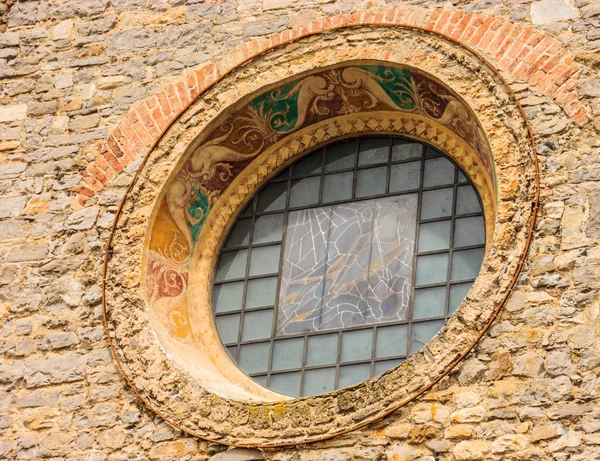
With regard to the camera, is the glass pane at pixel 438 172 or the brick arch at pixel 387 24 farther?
the glass pane at pixel 438 172

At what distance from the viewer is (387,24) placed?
1059 centimetres

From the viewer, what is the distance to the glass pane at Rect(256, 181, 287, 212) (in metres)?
11.0

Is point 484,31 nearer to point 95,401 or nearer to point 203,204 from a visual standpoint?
point 203,204

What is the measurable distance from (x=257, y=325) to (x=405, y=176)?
149 centimetres

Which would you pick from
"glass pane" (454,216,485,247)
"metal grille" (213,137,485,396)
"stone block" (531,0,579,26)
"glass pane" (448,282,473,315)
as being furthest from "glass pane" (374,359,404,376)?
"stone block" (531,0,579,26)

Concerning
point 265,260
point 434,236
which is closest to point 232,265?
point 265,260

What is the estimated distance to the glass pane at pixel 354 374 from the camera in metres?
9.88

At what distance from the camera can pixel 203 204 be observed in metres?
11.0

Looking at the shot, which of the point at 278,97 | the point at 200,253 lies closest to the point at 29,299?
the point at 200,253

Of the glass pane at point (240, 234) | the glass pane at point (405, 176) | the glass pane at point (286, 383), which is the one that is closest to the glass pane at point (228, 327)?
the glass pane at point (286, 383)

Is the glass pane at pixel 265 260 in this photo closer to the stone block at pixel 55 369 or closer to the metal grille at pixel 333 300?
the metal grille at pixel 333 300

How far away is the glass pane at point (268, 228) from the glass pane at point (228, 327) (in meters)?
0.63

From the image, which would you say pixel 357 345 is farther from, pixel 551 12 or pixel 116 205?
pixel 551 12

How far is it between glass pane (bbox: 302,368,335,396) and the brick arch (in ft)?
6.74
